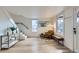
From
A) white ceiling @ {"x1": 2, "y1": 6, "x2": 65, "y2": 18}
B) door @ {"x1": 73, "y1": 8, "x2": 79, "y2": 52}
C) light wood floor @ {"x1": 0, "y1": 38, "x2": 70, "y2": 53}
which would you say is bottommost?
light wood floor @ {"x1": 0, "y1": 38, "x2": 70, "y2": 53}

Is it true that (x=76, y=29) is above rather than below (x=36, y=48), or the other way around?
above

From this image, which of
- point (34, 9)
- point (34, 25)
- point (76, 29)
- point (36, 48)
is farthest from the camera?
point (34, 25)

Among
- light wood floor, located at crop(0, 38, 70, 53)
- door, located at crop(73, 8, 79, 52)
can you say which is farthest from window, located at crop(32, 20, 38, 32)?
door, located at crop(73, 8, 79, 52)

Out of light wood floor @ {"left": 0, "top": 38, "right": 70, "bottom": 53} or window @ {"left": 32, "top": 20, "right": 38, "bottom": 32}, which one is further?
window @ {"left": 32, "top": 20, "right": 38, "bottom": 32}

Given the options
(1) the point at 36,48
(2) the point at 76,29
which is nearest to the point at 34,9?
(1) the point at 36,48

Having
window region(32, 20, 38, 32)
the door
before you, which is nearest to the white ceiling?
the door

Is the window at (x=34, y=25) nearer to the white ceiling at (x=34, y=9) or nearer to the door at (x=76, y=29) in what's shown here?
the white ceiling at (x=34, y=9)

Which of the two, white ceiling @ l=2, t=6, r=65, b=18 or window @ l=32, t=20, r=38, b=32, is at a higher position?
white ceiling @ l=2, t=6, r=65, b=18

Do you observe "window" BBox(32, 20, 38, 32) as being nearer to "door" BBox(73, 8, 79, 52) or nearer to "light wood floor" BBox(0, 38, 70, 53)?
"light wood floor" BBox(0, 38, 70, 53)

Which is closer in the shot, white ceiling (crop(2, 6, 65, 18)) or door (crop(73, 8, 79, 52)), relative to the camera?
white ceiling (crop(2, 6, 65, 18))

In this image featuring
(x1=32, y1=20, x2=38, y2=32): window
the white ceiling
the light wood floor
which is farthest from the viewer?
(x1=32, y1=20, x2=38, y2=32): window

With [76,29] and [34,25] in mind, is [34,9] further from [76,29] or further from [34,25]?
[34,25]

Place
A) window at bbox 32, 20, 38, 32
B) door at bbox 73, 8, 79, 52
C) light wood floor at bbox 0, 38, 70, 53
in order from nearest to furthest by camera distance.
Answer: door at bbox 73, 8, 79, 52
light wood floor at bbox 0, 38, 70, 53
window at bbox 32, 20, 38, 32
